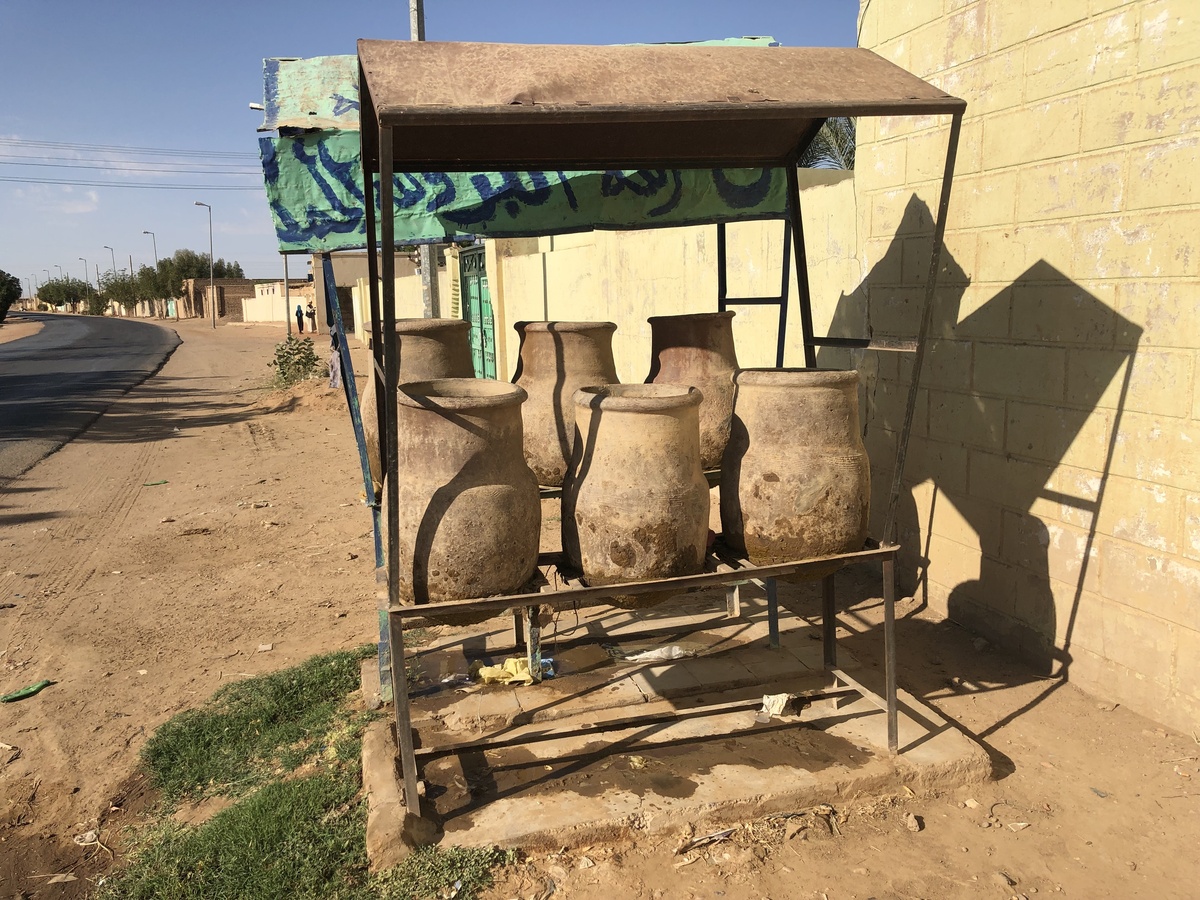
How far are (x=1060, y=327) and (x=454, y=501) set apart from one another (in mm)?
2570

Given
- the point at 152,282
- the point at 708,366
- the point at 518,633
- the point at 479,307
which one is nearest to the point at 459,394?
the point at 708,366

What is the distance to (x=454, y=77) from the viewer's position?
2.44 metres

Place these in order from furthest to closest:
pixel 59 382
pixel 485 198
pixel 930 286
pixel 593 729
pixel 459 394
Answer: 1. pixel 59 382
2. pixel 485 198
3. pixel 593 729
4. pixel 459 394
5. pixel 930 286

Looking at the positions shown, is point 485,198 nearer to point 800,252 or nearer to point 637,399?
point 800,252

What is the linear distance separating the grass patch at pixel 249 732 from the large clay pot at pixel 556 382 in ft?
4.49

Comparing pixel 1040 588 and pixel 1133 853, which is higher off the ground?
pixel 1040 588

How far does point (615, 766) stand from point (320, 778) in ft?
3.38

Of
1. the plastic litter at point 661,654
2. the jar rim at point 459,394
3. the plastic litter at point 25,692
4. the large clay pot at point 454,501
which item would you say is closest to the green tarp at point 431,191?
the jar rim at point 459,394

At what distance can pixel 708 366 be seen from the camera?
143 inches

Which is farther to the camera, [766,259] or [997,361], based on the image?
[766,259]

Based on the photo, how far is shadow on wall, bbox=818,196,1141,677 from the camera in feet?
11.5

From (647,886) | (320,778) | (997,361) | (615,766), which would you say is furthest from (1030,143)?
(320,778)

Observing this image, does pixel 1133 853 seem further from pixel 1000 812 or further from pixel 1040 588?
pixel 1040 588

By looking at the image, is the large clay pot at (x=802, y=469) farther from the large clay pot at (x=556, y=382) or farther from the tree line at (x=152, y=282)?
the tree line at (x=152, y=282)
